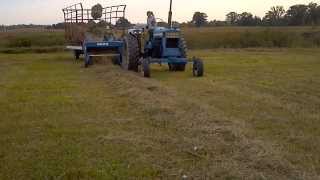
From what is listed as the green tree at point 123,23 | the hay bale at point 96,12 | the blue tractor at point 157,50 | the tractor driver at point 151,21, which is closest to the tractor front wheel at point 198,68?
the blue tractor at point 157,50

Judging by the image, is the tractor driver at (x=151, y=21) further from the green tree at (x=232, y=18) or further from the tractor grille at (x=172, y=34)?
the green tree at (x=232, y=18)

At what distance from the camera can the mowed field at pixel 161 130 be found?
650cm

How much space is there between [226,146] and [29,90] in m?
8.01

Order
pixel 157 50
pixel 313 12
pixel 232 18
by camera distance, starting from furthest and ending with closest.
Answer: pixel 232 18 < pixel 313 12 < pixel 157 50

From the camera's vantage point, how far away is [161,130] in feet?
28.2

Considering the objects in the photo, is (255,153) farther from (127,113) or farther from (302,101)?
(302,101)

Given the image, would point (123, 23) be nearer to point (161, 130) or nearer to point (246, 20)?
point (161, 130)

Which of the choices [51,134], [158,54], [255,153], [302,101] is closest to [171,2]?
[158,54]

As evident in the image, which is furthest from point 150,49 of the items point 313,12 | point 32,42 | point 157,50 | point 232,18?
point 232,18

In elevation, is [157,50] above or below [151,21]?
below

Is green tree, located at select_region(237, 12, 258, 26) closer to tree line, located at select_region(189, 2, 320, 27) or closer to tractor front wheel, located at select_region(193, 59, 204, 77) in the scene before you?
tree line, located at select_region(189, 2, 320, 27)

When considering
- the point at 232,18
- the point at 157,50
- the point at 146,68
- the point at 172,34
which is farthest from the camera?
the point at 232,18

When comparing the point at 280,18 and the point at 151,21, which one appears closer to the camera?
the point at 151,21

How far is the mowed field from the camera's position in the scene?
256 inches
